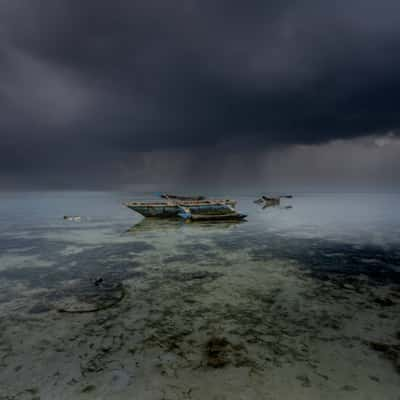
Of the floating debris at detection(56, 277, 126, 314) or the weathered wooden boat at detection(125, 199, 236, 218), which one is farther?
the weathered wooden boat at detection(125, 199, 236, 218)

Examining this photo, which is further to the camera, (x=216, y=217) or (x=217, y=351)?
(x=216, y=217)

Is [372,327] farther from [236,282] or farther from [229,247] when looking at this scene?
[229,247]

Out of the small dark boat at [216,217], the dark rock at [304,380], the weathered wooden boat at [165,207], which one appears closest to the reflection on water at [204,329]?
the dark rock at [304,380]

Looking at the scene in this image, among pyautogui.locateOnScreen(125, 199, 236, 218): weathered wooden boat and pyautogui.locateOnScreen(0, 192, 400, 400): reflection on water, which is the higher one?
pyautogui.locateOnScreen(125, 199, 236, 218): weathered wooden boat

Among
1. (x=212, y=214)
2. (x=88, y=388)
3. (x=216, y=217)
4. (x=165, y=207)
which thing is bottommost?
(x=88, y=388)

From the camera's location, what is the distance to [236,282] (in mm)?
9164

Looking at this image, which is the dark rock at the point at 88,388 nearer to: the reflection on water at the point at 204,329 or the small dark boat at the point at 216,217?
the reflection on water at the point at 204,329

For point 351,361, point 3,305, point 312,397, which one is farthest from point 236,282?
point 3,305

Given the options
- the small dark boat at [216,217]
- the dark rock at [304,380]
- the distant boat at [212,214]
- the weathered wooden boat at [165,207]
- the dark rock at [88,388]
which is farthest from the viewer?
the weathered wooden boat at [165,207]

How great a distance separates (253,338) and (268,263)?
6600 millimetres

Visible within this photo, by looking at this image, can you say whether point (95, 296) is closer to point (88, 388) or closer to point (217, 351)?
point (88, 388)

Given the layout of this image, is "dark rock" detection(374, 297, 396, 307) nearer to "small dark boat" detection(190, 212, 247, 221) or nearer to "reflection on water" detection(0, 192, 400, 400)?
"reflection on water" detection(0, 192, 400, 400)

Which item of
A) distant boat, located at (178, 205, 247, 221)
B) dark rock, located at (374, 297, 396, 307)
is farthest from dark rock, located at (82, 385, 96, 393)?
distant boat, located at (178, 205, 247, 221)

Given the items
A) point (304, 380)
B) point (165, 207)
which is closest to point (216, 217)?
point (165, 207)
